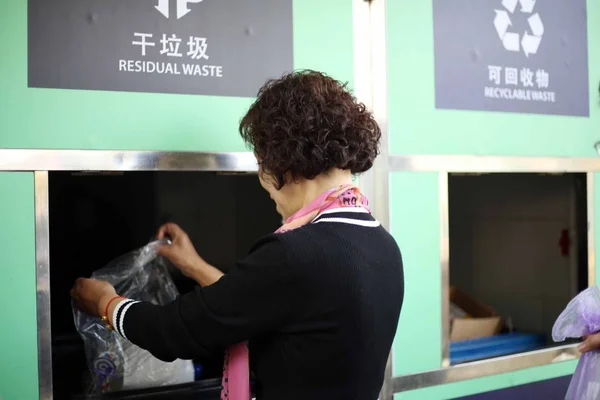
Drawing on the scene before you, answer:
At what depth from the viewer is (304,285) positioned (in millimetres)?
987

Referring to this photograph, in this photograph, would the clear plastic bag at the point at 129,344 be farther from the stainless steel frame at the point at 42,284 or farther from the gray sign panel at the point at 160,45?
the gray sign panel at the point at 160,45

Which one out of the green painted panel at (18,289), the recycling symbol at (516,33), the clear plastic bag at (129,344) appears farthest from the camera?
the recycling symbol at (516,33)

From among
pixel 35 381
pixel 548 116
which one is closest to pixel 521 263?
pixel 548 116

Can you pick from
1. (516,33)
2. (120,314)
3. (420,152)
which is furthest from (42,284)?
(516,33)

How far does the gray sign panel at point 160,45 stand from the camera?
1.26 m

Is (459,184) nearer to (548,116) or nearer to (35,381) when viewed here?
(548,116)

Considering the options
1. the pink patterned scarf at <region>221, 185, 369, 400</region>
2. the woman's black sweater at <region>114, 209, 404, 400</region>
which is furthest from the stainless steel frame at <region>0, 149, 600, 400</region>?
the pink patterned scarf at <region>221, 185, 369, 400</region>

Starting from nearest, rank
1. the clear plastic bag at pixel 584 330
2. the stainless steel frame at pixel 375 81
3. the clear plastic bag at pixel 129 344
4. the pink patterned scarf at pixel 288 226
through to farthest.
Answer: the pink patterned scarf at pixel 288 226 < the clear plastic bag at pixel 129 344 < the clear plastic bag at pixel 584 330 < the stainless steel frame at pixel 375 81

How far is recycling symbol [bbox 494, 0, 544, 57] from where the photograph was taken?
1873 millimetres

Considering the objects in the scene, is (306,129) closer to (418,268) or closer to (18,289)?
(18,289)

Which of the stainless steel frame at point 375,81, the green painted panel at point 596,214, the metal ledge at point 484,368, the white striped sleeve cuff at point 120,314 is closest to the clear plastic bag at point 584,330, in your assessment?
the metal ledge at point 484,368

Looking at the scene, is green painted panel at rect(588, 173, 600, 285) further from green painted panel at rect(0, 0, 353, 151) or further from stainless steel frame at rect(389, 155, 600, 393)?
green painted panel at rect(0, 0, 353, 151)

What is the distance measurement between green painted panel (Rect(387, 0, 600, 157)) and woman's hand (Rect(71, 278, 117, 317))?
2.72ft

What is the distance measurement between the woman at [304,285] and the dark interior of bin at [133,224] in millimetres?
388
